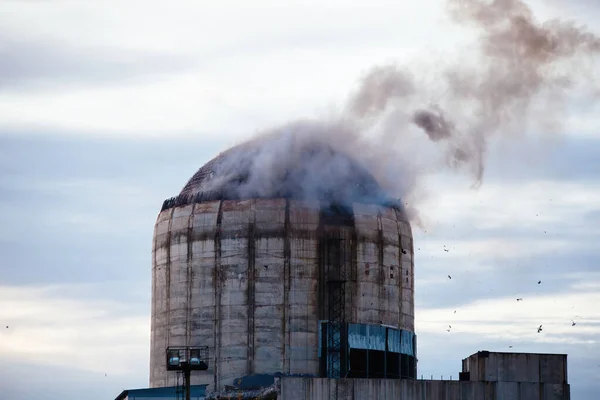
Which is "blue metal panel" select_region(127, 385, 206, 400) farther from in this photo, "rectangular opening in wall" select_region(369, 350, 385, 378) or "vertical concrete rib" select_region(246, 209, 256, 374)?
"rectangular opening in wall" select_region(369, 350, 385, 378)

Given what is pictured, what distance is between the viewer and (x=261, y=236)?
99.1 m

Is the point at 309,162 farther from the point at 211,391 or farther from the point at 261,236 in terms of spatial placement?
the point at 211,391

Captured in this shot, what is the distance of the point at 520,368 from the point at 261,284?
50.3 feet

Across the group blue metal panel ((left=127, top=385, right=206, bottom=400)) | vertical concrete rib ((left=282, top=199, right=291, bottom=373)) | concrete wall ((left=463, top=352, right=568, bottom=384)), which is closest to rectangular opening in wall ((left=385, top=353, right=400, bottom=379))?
concrete wall ((left=463, top=352, right=568, bottom=384))

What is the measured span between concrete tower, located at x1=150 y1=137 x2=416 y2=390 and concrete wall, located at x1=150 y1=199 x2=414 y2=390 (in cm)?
6

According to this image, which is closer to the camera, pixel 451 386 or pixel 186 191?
pixel 451 386

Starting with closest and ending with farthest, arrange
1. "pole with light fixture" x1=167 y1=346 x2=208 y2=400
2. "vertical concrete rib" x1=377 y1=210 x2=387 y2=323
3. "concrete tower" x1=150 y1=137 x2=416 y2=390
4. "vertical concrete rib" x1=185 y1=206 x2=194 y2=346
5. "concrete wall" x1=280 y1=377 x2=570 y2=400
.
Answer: "pole with light fixture" x1=167 y1=346 x2=208 y2=400 → "concrete wall" x1=280 y1=377 x2=570 y2=400 → "concrete tower" x1=150 y1=137 x2=416 y2=390 → "vertical concrete rib" x1=185 y1=206 x2=194 y2=346 → "vertical concrete rib" x1=377 y1=210 x2=387 y2=323

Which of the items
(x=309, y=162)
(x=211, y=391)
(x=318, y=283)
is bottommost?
(x=211, y=391)

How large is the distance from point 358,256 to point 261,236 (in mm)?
5739

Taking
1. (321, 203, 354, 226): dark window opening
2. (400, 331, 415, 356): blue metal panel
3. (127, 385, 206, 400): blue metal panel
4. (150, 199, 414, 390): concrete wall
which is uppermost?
(321, 203, 354, 226): dark window opening

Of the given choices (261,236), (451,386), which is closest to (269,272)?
(261,236)

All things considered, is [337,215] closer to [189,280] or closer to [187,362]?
[189,280]

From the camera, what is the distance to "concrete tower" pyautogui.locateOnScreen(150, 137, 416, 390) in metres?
98.4

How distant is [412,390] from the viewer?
96.2 meters
